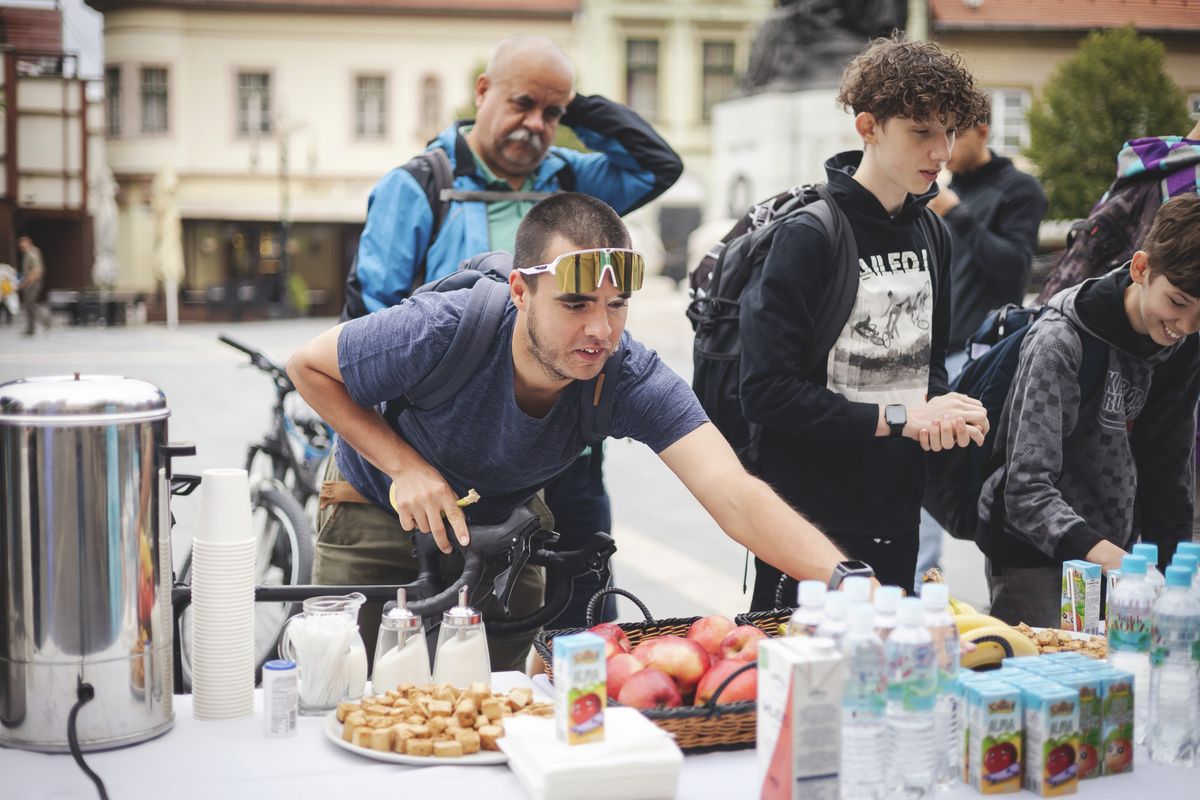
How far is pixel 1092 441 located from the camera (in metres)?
3.12

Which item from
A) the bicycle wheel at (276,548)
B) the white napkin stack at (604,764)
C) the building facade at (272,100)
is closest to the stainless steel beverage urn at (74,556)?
the white napkin stack at (604,764)

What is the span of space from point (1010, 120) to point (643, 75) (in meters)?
11.0

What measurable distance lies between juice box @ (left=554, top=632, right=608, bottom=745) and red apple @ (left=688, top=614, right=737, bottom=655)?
49 centimetres

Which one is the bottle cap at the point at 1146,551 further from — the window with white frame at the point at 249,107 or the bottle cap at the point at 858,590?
the window with white frame at the point at 249,107

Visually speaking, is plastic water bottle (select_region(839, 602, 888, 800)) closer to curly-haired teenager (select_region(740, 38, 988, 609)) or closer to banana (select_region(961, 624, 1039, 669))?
banana (select_region(961, 624, 1039, 669))

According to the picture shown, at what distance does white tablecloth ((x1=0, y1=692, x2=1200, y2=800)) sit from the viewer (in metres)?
1.82

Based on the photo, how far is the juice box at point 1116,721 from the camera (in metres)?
1.91

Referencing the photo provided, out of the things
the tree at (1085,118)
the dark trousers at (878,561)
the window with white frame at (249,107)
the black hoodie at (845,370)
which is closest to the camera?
the black hoodie at (845,370)

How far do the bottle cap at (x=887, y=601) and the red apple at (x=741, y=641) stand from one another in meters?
0.43

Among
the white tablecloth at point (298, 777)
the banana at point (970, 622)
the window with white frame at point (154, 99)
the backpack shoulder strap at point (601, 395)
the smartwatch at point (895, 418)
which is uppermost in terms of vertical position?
the window with white frame at point (154, 99)

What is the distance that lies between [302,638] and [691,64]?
3504 centimetres

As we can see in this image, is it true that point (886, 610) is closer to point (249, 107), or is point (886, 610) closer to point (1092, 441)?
point (1092, 441)

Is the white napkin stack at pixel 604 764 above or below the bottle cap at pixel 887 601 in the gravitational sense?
below

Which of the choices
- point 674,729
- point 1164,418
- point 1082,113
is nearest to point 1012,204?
point 1164,418
